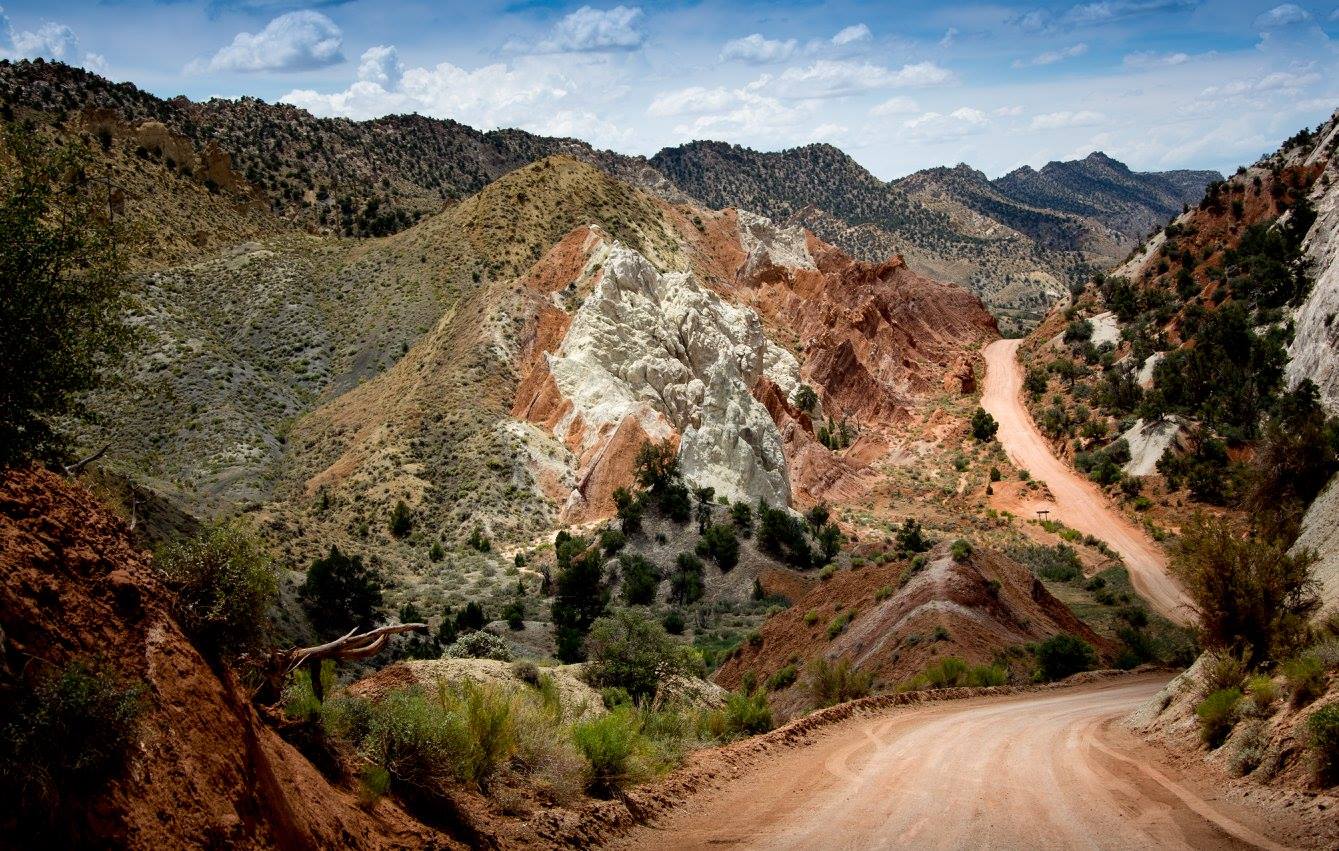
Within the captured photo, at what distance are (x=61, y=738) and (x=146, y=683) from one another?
94 cm

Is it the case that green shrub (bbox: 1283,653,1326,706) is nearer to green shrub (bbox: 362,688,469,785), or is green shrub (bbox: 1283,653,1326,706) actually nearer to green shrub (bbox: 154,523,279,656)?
green shrub (bbox: 362,688,469,785)

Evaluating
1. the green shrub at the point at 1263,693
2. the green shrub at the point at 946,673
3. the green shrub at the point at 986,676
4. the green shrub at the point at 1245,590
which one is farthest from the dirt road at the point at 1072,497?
the green shrub at the point at 1263,693

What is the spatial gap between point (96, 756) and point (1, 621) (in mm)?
1010

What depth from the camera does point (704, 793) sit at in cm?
1224

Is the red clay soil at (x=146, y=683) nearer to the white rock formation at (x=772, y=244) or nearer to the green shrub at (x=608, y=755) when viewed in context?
the green shrub at (x=608, y=755)

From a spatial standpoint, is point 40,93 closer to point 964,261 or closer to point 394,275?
point 394,275

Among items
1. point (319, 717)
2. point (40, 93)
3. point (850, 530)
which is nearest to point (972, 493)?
point (850, 530)

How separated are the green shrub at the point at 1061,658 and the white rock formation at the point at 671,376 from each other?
2792 centimetres

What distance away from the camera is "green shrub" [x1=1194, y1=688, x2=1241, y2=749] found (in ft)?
41.8

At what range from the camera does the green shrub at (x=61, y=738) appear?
5266 millimetres

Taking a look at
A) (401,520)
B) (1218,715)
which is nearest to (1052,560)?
(401,520)

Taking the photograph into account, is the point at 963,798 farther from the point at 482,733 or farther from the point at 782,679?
the point at 782,679

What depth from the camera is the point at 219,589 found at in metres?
7.75

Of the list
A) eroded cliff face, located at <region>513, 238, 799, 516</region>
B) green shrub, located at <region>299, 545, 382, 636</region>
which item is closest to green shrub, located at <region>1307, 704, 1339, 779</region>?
green shrub, located at <region>299, 545, 382, 636</region>
